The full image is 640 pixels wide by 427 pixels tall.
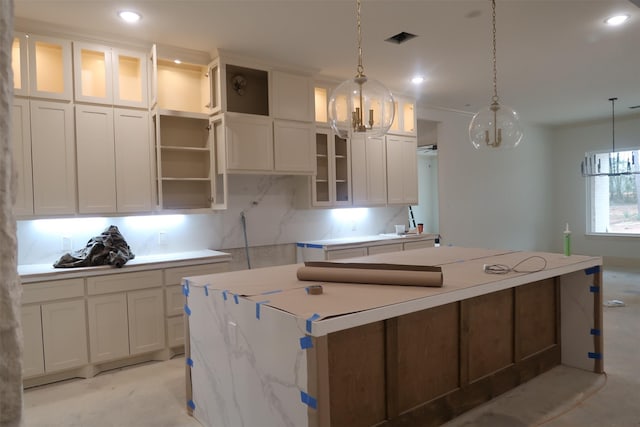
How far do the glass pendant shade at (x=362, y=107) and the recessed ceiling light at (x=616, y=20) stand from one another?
2496 millimetres

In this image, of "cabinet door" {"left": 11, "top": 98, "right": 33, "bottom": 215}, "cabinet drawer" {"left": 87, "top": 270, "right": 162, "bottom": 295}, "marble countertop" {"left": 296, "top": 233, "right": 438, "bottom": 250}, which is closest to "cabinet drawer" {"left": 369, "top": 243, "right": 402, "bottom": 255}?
"marble countertop" {"left": 296, "top": 233, "right": 438, "bottom": 250}

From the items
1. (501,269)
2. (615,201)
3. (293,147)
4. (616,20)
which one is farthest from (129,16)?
(615,201)

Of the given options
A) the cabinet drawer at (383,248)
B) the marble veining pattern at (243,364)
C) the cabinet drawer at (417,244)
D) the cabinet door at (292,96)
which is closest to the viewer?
the marble veining pattern at (243,364)

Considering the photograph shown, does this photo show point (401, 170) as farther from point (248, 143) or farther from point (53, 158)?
point (53, 158)

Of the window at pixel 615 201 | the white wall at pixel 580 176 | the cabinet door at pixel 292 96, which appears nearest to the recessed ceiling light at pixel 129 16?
the cabinet door at pixel 292 96

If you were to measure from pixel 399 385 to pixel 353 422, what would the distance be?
0.35m

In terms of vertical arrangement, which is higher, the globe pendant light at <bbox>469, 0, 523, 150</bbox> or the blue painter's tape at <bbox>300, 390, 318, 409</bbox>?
the globe pendant light at <bbox>469, 0, 523, 150</bbox>

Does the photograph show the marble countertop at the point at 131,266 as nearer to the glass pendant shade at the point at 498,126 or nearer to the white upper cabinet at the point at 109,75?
the white upper cabinet at the point at 109,75

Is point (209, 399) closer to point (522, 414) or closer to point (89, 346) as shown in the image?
point (89, 346)

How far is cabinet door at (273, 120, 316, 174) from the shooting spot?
14.6 ft

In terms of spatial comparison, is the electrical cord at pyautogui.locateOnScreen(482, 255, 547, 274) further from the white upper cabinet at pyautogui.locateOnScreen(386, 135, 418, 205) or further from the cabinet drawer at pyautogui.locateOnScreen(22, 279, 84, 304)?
the cabinet drawer at pyautogui.locateOnScreen(22, 279, 84, 304)

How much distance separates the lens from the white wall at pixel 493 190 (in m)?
6.78

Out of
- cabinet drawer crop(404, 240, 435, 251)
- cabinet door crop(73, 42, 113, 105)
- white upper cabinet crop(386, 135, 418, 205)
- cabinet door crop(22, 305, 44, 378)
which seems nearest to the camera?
cabinet door crop(22, 305, 44, 378)

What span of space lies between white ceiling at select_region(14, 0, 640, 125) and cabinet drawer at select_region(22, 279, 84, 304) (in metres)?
2.01
